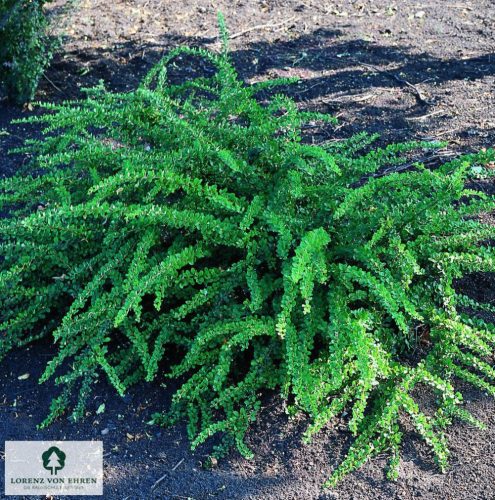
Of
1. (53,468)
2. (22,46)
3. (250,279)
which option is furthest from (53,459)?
(22,46)

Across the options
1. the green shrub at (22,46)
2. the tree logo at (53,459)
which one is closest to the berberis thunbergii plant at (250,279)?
the tree logo at (53,459)

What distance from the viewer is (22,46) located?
4.70 metres

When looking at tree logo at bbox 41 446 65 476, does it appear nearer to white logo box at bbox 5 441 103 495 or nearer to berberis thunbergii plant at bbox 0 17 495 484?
white logo box at bbox 5 441 103 495

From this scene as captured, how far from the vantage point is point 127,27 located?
6020 millimetres

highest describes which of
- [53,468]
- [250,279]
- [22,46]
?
[22,46]

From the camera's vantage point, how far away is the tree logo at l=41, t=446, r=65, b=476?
270 cm

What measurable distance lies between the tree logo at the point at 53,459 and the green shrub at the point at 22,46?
9.60 ft

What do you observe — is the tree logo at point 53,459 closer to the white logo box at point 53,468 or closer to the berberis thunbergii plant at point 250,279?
the white logo box at point 53,468

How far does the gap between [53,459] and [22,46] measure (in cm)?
302

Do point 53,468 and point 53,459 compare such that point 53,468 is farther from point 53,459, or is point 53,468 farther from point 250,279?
point 250,279

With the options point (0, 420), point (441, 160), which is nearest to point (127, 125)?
point (0, 420)

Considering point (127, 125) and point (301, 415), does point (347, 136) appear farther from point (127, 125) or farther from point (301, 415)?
point (301, 415)

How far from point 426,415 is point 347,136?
218cm

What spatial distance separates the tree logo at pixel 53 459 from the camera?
270 centimetres
